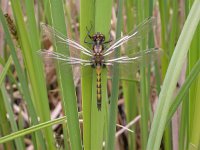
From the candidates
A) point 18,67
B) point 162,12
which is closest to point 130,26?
point 162,12

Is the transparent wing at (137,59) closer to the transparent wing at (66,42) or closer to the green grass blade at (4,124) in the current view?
the transparent wing at (66,42)

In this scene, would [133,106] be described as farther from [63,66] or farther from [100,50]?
[63,66]

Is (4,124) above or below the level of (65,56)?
below

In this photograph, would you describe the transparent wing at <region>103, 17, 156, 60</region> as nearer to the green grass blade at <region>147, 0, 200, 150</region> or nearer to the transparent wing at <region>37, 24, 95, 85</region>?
the transparent wing at <region>37, 24, 95, 85</region>

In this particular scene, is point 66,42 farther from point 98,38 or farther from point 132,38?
point 132,38

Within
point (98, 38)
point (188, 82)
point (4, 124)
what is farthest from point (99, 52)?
point (4, 124)

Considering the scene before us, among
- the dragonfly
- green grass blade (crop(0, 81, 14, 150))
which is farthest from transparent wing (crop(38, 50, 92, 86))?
green grass blade (crop(0, 81, 14, 150))
